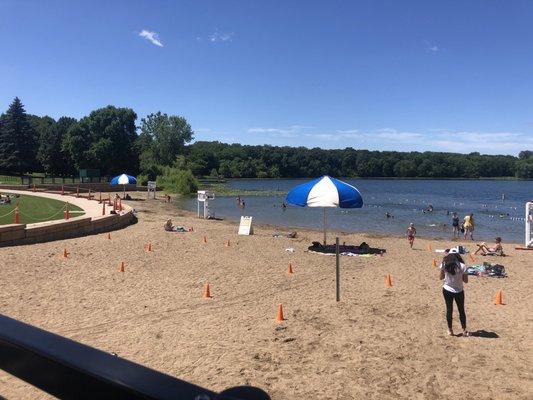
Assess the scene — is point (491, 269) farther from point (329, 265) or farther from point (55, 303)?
point (55, 303)

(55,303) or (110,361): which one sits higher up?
(110,361)

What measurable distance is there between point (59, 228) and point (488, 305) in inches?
620

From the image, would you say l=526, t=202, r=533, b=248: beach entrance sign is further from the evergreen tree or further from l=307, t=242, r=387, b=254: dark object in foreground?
the evergreen tree

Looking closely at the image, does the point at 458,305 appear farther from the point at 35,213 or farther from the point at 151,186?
the point at 151,186

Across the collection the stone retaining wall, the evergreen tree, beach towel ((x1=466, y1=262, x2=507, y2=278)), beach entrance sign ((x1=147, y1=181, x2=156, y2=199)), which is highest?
the evergreen tree

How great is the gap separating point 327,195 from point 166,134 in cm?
9375

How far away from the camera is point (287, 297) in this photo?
11.3m

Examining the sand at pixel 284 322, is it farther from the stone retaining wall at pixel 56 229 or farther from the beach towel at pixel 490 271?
the stone retaining wall at pixel 56 229

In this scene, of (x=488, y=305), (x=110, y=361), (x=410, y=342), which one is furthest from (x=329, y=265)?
(x=110, y=361)

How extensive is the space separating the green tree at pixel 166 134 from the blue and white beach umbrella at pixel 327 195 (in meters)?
88.8

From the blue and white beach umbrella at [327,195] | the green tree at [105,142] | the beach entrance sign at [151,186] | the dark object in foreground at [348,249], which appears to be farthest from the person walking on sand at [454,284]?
the green tree at [105,142]

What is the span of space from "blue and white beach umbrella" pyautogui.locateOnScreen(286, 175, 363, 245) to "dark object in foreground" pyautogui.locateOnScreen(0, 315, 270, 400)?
15.1 meters

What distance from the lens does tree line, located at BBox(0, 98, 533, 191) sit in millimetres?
72938

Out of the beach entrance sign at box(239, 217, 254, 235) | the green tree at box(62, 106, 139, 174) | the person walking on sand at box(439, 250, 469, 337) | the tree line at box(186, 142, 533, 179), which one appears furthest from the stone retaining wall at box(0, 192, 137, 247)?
the tree line at box(186, 142, 533, 179)
